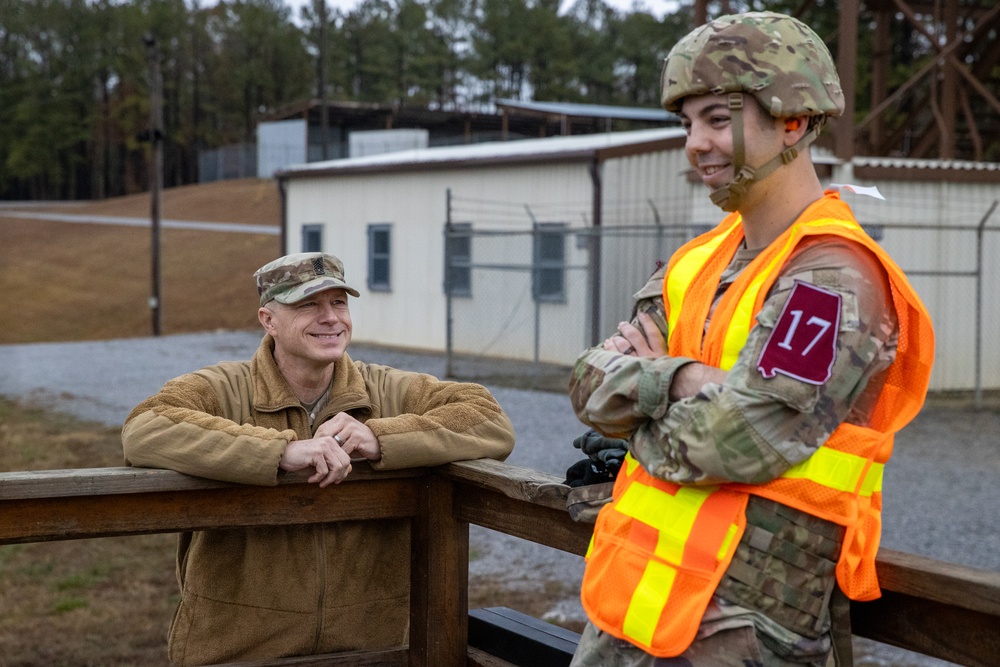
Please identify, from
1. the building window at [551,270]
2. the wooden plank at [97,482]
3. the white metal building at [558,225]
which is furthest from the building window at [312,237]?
the wooden plank at [97,482]

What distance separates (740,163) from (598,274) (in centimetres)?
1514

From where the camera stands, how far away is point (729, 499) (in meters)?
2.06

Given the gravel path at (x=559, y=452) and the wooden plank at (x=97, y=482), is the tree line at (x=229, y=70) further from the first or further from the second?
the wooden plank at (x=97, y=482)

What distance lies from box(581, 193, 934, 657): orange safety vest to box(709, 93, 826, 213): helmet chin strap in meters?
0.10

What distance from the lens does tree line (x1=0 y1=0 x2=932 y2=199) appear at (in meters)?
77.1

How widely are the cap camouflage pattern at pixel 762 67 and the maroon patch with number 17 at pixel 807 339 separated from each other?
0.37m

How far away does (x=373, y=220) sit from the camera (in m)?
25.2

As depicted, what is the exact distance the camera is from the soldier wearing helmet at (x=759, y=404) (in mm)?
1975

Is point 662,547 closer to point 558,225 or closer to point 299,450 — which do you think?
point 299,450

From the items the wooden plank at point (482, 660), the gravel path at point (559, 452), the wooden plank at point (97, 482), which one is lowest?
the gravel path at point (559, 452)

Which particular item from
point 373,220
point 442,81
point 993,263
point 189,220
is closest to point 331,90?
point 442,81

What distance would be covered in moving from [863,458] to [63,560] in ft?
23.1

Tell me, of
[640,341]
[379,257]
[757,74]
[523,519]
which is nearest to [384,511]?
[523,519]

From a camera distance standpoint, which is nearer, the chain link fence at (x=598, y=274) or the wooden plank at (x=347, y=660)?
the wooden plank at (x=347, y=660)
